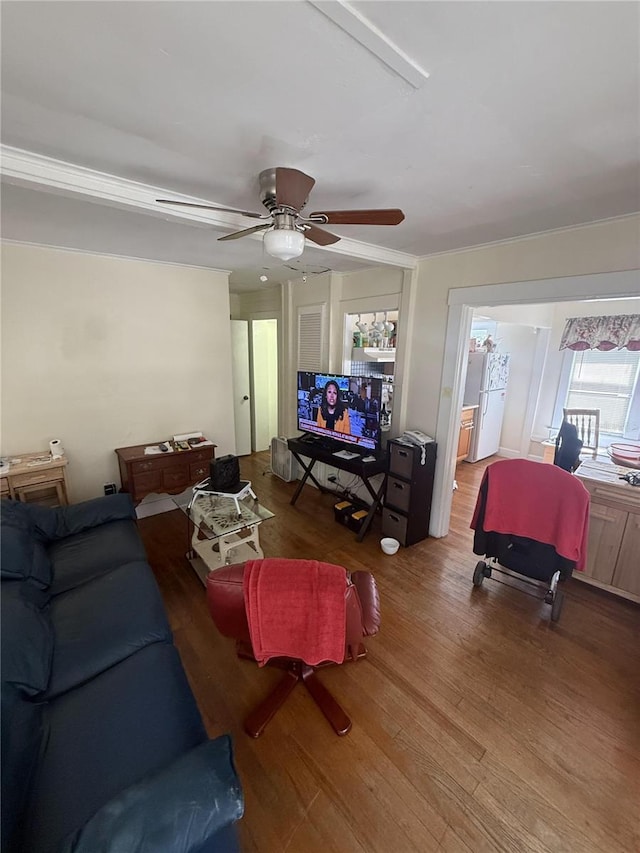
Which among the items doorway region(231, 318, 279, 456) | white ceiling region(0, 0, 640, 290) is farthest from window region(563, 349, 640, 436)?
doorway region(231, 318, 279, 456)

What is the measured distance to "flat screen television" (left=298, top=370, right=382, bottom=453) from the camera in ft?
10.2

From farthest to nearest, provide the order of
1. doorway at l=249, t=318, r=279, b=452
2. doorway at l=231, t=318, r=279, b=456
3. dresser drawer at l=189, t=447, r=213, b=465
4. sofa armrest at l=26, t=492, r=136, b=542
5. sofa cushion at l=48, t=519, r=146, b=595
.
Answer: doorway at l=249, t=318, r=279, b=452 < doorway at l=231, t=318, r=279, b=456 < dresser drawer at l=189, t=447, r=213, b=465 < sofa armrest at l=26, t=492, r=136, b=542 < sofa cushion at l=48, t=519, r=146, b=595

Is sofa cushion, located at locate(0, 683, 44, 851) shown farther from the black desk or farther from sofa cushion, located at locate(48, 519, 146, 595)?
the black desk

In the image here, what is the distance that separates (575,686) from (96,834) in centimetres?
220

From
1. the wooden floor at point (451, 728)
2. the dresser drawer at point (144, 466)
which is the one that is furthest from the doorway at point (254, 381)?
the wooden floor at point (451, 728)

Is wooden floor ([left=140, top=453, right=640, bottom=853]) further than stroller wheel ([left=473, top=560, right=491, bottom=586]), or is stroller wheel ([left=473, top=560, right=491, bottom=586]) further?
stroller wheel ([left=473, top=560, right=491, bottom=586])

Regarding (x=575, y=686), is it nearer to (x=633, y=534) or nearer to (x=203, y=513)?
(x=633, y=534)

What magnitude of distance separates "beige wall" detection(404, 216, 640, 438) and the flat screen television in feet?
1.33

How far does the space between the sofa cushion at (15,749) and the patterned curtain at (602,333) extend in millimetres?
5393

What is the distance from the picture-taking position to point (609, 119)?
3.72 feet

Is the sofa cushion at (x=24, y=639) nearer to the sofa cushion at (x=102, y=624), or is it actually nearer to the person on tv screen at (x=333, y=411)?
the sofa cushion at (x=102, y=624)

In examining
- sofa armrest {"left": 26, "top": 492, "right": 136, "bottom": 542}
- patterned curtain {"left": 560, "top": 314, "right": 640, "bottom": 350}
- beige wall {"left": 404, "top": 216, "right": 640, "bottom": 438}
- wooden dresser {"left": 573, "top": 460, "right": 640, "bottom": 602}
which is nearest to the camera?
beige wall {"left": 404, "top": 216, "right": 640, "bottom": 438}

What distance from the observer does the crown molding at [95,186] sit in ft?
4.56

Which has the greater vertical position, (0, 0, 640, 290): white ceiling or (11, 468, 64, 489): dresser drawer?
(0, 0, 640, 290): white ceiling
